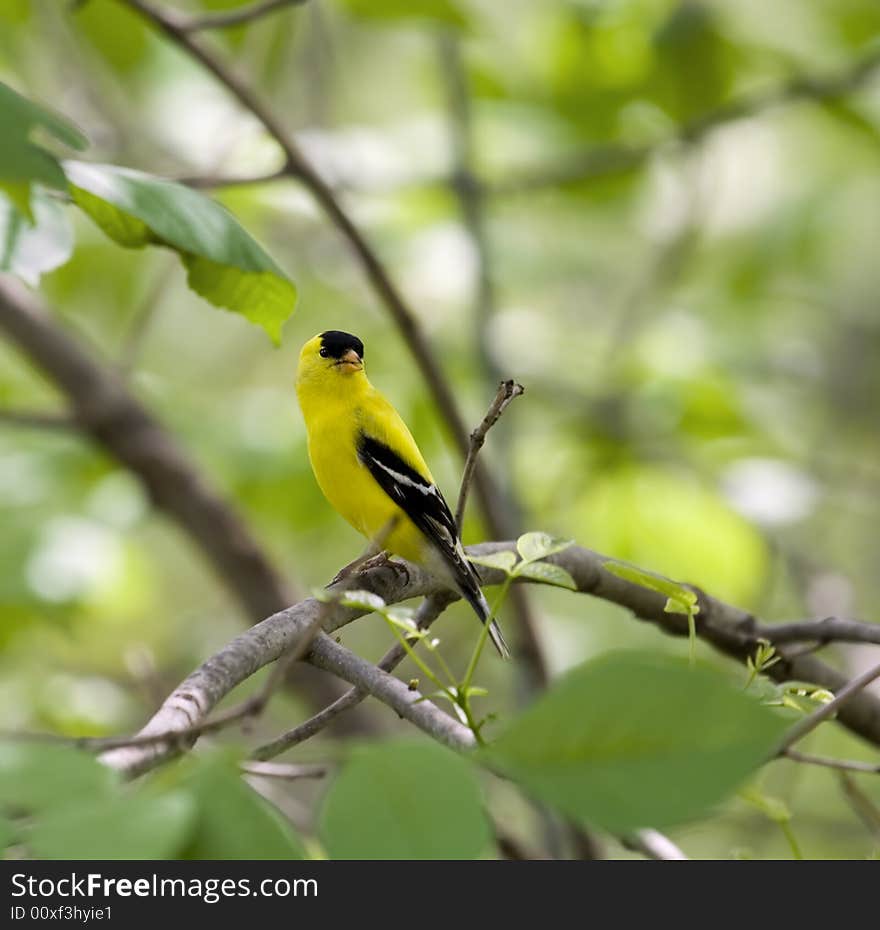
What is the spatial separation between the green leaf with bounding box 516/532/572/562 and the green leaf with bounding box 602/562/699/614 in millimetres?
78

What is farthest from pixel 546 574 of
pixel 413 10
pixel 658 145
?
pixel 658 145

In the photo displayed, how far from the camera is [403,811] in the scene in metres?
1.08

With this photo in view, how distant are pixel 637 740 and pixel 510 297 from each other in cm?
675

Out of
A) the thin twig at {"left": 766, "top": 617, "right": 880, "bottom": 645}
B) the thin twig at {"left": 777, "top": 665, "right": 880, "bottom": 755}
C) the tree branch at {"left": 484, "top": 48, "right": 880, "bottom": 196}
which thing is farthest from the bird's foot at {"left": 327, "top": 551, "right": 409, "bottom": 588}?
the tree branch at {"left": 484, "top": 48, "right": 880, "bottom": 196}

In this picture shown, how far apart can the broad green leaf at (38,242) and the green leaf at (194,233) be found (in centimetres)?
6

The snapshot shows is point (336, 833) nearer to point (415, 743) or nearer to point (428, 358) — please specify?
point (415, 743)

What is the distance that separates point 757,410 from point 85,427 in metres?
3.40

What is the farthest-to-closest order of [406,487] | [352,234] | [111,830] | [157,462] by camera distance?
1. [157,462]
2. [406,487]
3. [352,234]
4. [111,830]

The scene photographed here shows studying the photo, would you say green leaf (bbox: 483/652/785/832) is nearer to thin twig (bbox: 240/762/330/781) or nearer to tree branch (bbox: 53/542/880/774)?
thin twig (bbox: 240/762/330/781)

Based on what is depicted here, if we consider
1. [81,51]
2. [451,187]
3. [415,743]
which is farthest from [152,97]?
[415,743]

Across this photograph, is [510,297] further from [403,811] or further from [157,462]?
[403,811]

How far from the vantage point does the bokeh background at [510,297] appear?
520 centimetres

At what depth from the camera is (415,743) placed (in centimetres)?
112
